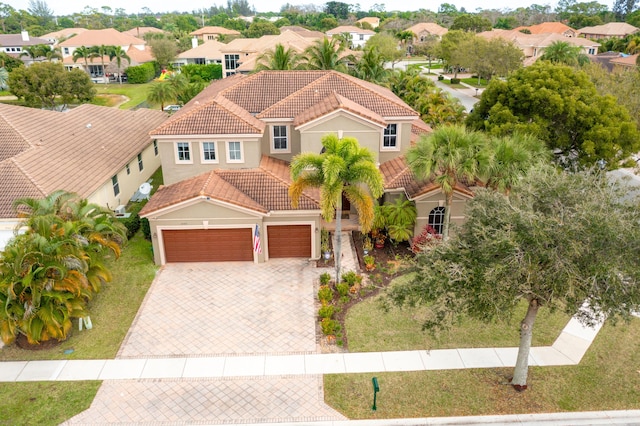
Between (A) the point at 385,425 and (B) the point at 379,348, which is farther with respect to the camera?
(B) the point at 379,348

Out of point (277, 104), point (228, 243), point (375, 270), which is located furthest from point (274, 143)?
point (375, 270)

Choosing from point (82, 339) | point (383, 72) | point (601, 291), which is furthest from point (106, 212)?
point (383, 72)

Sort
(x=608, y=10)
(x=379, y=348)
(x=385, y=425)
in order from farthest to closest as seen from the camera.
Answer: (x=608, y=10), (x=379, y=348), (x=385, y=425)

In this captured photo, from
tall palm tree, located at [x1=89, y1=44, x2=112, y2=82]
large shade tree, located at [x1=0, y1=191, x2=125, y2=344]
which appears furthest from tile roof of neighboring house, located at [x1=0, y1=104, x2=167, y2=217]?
tall palm tree, located at [x1=89, y1=44, x2=112, y2=82]

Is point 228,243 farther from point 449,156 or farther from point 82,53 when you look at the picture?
point 82,53

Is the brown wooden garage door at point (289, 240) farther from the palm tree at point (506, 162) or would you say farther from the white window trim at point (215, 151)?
the palm tree at point (506, 162)

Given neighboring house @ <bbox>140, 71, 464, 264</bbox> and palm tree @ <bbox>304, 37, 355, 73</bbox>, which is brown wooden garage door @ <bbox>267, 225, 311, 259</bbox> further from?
palm tree @ <bbox>304, 37, 355, 73</bbox>

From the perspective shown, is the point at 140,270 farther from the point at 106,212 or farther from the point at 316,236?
the point at 316,236

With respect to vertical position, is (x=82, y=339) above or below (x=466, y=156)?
below
